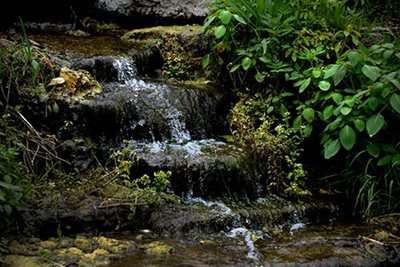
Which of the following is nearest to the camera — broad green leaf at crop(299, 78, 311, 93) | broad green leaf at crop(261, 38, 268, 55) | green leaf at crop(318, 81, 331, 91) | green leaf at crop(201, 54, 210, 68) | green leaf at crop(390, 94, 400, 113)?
green leaf at crop(390, 94, 400, 113)

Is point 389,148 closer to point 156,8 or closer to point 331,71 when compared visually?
point 331,71

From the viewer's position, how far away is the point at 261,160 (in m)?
4.21

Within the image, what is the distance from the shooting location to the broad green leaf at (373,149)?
3.91m

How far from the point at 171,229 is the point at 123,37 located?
3.17 meters

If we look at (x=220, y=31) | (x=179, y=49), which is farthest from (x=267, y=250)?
(x=179, y=49)

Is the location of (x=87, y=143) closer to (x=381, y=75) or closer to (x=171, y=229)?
(x=171, y=229)

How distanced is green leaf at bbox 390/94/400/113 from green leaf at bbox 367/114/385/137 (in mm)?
148

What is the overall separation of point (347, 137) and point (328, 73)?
636 millimetres

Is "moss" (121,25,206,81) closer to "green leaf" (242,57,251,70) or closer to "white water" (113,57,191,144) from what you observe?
"white water" (113,57,191,144)

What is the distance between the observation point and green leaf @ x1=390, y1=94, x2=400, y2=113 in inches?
145

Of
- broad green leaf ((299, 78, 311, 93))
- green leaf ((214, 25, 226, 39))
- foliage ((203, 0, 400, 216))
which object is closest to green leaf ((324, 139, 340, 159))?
foliage ((203, 0, 400, 216))

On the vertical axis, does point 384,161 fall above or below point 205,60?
below

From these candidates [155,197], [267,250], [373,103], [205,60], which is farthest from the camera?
[205,60]

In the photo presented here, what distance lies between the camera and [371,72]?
153 inches
